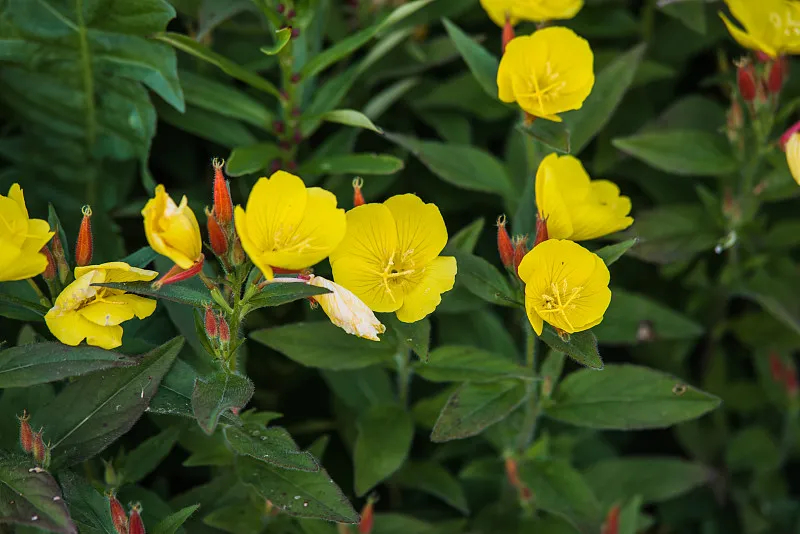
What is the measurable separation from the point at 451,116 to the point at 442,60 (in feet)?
0.49

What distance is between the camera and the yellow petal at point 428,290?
3.87 feet

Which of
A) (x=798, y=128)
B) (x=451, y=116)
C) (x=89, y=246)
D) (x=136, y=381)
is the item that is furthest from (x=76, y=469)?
(x=798, y=128)

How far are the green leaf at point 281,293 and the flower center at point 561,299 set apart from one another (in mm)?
312

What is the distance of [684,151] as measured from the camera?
1.64 m

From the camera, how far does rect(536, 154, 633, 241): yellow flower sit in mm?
1191

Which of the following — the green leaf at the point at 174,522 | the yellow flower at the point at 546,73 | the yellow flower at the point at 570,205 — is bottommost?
the green leaf at the point at 174,522

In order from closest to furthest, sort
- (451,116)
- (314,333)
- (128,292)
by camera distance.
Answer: (128,292) → (314,333) → (451,116)

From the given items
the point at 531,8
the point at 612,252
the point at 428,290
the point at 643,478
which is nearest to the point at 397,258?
the point at 428,290

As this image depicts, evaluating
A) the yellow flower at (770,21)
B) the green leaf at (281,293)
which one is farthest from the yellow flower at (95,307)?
the yellow flower at (770,21)

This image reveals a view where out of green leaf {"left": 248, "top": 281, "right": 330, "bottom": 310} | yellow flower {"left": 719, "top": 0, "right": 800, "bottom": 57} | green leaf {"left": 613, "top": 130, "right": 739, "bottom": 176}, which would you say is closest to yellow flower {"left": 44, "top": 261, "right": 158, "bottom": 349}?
green leaf {"left": 248, "top": 281, "right": 330, "bottom": 310}

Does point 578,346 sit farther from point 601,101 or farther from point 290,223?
point 601,101

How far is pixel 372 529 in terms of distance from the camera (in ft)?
4.79

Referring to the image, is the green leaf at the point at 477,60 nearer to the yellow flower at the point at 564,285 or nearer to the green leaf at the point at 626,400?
the yellow flower at the point at 564,285

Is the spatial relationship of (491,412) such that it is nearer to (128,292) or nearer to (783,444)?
(128,292)
